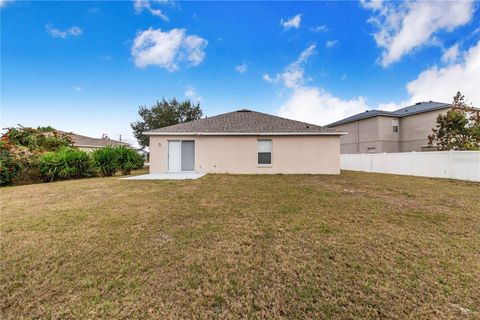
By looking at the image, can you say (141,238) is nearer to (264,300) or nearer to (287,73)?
(264,300)

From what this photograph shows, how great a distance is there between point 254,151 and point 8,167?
497 inches

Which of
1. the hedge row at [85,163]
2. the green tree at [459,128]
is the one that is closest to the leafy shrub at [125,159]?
the hedge row at [85,163]

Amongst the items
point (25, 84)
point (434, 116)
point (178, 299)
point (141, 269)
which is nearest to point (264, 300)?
point (178, 299)

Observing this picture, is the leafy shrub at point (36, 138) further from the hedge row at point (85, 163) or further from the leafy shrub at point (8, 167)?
the hedge row at point (85, 163)

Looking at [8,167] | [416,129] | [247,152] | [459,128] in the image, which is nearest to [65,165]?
[8,167]

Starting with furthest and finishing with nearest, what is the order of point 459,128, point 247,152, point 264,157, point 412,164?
point 459,128 < point 264,157 < point 247,152 < point 412,164

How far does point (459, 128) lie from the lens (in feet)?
47.0

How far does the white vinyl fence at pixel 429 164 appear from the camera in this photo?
9.30 m

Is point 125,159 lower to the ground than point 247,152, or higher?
lower

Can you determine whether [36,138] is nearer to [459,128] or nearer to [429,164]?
[429,164]

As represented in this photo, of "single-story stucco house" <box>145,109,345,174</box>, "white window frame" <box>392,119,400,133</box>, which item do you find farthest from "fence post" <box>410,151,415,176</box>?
"white window frame" <box>392,119,400,133</box>

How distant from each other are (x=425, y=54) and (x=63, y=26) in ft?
80.0

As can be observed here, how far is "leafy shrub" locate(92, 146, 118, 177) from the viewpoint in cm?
1148

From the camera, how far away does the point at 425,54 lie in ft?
46.8
